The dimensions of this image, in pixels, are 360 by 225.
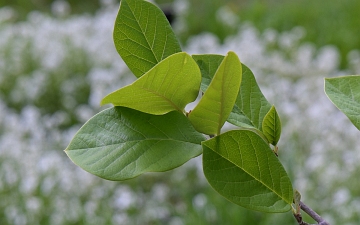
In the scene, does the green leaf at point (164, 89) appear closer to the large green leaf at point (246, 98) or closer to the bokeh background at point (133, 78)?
the large green leaf at point (246, 98)

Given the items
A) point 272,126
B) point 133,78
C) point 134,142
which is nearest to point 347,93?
point 272,126

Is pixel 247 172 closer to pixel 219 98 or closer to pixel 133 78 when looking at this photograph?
pixel 219 98

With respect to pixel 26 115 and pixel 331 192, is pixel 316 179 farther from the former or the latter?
pixel 26 115

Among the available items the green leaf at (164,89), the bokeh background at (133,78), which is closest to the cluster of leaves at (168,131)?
the green leaf at (164,89)

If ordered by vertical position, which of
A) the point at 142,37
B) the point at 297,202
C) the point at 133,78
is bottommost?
the point at 133,78

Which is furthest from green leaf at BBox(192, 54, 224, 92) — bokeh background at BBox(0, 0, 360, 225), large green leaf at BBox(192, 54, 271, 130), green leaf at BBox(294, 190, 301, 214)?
bokeh background at BBox(0, 0, 360, 225)

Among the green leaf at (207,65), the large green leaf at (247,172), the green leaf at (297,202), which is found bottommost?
the green leaf at (297,202)
